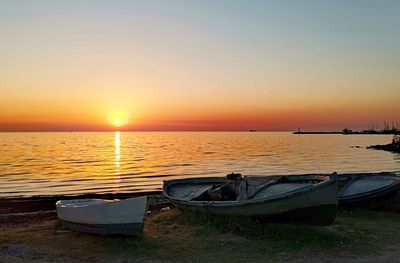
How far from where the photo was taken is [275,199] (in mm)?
11695

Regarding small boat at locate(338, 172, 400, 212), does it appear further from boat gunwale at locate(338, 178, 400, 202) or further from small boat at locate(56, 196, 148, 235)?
small boat at locate(56, 196, 148, 235)

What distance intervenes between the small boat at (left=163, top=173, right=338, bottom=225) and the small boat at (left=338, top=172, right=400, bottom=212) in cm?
329

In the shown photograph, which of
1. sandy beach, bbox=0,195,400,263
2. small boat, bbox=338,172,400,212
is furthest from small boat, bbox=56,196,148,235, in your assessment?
small boat, bbox=338,172,400,212

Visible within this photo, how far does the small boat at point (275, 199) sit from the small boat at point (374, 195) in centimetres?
329

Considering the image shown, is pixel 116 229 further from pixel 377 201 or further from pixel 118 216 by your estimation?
pixel 377 201

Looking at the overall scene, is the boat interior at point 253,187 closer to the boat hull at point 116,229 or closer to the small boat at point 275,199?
the small boat at point 275,199

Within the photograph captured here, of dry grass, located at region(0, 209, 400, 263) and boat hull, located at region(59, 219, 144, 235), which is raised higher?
boat hull, located at region(59, 219, 144, 235)

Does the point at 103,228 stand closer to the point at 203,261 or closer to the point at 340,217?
the point at 203,261

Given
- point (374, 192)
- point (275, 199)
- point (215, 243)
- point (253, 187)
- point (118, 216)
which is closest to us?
point (215, 243)

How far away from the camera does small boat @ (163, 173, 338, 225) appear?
11.5 metres

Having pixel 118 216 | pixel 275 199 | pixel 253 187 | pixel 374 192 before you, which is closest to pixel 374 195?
pixel 374 192

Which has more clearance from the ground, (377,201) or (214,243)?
(377,201)

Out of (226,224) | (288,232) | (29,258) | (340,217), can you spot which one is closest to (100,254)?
(29,258)

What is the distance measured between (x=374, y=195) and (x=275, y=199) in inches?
259
